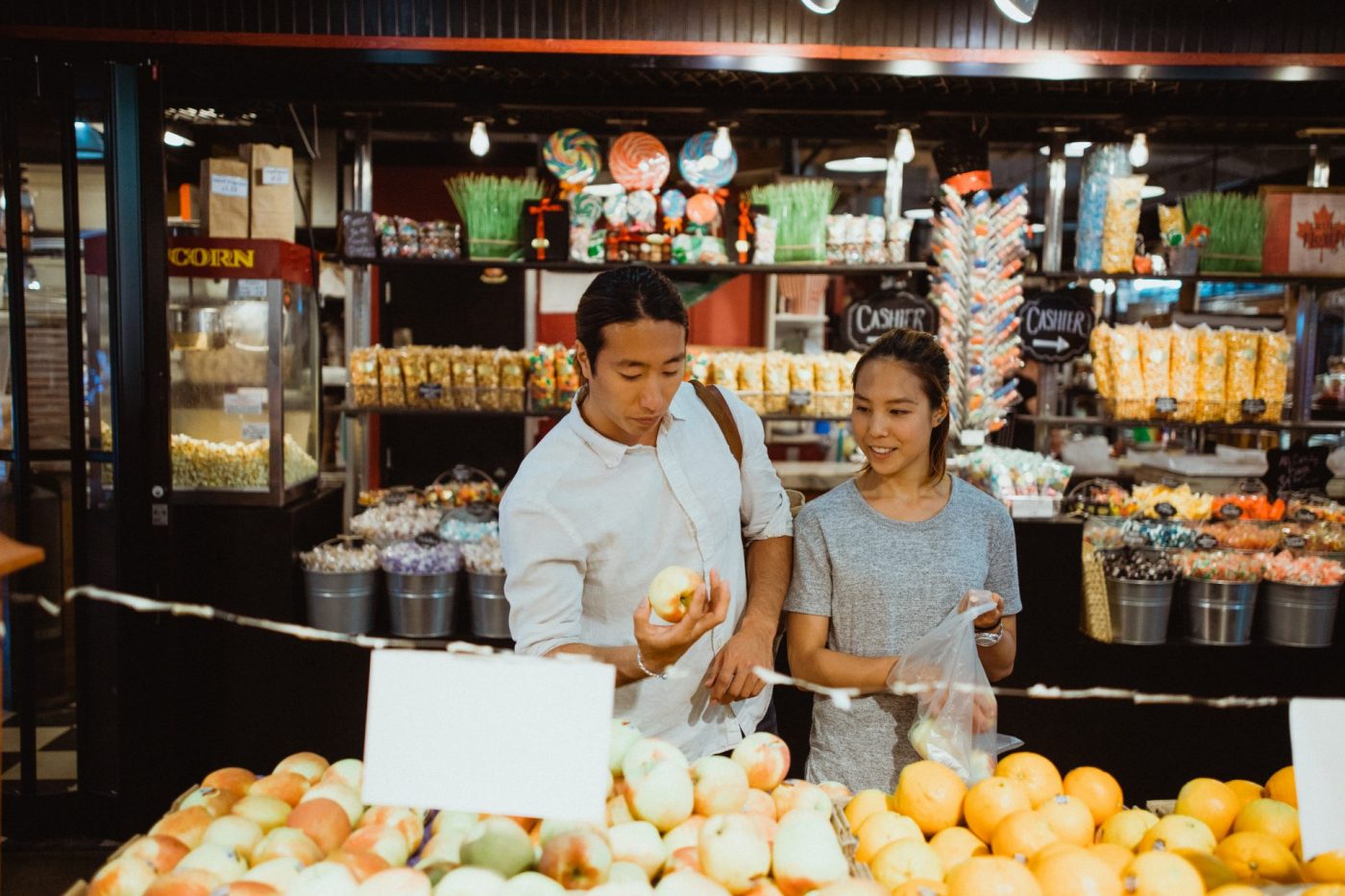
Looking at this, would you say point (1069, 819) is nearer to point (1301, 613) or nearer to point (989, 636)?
point (989, 636)

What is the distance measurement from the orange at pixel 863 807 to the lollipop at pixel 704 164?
3098 millimetres

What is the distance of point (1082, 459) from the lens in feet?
21.6

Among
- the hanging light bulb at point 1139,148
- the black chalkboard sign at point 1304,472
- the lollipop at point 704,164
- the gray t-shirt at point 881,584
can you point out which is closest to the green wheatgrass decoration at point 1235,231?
the hanging light bulb at point 1139,148

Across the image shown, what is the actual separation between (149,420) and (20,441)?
414 millimetres

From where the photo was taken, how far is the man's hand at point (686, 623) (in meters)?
1.49

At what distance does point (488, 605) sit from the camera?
3627mm

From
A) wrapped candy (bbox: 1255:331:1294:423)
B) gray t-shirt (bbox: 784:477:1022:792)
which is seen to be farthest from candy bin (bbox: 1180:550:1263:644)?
gray t-shirt (bbox: 784:477:1022:792)

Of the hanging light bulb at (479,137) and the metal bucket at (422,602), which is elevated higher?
the hanging light bulb at (479,137)

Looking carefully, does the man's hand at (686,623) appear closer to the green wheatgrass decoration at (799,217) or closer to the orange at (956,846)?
the orange at (956,846)

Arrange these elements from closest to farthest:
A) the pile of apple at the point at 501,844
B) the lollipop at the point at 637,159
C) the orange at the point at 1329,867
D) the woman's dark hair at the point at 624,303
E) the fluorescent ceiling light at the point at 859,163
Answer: the pile of apple at the point at 501,844
the orange at the point at 1329,867
the woman's dark hair at the point at 624,303
the lollipop at the point at 637,159
the fluorescent ceiling light at the point at 859,163

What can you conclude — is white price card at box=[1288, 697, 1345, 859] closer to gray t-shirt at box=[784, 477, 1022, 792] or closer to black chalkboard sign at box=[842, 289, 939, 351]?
gray t-shirt at box=[784, 477, 1022, 792]

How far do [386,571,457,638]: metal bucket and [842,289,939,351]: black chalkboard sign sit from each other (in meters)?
1.90

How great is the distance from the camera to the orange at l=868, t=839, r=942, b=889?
1.24m

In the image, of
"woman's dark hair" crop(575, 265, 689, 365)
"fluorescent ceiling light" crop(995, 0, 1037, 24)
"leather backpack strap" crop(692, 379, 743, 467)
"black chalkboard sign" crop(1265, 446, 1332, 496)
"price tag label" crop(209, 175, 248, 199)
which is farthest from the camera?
"black chalkboard sign" crop(1265, 446, 1332, 496)
